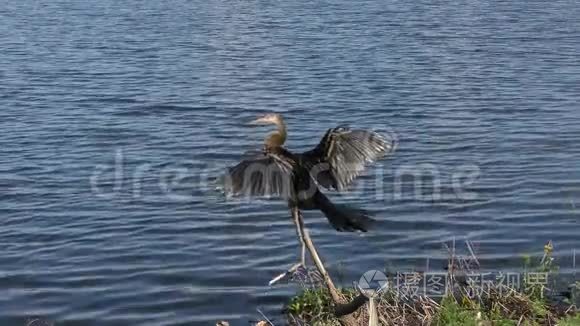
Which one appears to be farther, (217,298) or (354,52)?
(354,52)

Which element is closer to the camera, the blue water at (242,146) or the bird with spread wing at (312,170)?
the bird with spread wing at (312,170)

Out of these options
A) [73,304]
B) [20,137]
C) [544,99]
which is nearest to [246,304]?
[73,304]

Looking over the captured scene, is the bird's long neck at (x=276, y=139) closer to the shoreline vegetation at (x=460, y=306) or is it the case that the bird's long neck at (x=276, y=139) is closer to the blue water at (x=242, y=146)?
the blue water at (x=242, y=146)

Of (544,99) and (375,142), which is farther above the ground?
(375,142)

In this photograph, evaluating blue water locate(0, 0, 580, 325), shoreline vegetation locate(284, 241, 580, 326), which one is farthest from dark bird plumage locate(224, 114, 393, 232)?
shoreline vegetation locate(284, 241, 580, 326)

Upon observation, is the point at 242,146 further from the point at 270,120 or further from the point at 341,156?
the point at 341,156

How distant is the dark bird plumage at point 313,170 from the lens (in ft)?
16.6

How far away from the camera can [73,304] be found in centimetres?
830

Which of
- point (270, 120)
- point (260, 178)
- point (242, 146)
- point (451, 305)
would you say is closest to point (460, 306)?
point (451, 305)

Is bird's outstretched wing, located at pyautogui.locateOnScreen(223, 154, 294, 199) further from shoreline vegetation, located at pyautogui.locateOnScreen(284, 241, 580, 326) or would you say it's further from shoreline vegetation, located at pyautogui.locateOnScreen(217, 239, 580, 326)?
shoreline vegetation, located at pyautogui.locateOnScreen(284, 241, 580, 326)

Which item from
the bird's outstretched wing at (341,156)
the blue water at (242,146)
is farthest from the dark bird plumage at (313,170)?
the blue water at (242,146)

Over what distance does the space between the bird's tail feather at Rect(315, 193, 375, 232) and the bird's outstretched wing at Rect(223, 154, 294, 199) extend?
22 centimetres

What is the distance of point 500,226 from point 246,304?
2715 mm

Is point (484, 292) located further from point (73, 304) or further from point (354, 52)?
point (354, 52)
